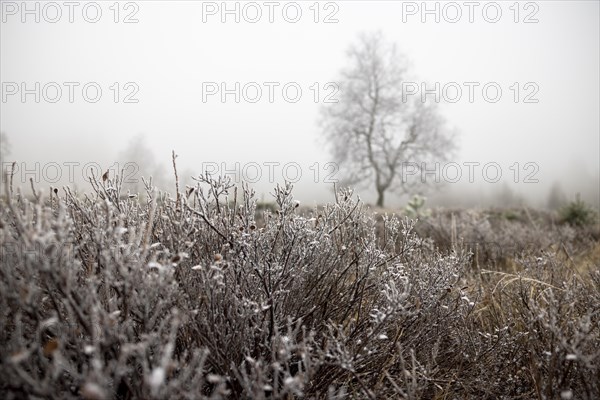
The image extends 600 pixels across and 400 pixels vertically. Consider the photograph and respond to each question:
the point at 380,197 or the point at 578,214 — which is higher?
the point at 380,197

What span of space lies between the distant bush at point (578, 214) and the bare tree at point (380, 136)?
14.6 m

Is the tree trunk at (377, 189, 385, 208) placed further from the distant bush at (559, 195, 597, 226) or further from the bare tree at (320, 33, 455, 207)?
the distant bush at (559, 195, 597, 226)

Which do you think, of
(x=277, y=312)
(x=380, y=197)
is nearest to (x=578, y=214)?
(x=277, y=312)

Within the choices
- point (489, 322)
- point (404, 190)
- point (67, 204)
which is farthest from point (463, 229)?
point (404, 190)

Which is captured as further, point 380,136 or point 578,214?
point 380,136

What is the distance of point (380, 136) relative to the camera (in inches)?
973

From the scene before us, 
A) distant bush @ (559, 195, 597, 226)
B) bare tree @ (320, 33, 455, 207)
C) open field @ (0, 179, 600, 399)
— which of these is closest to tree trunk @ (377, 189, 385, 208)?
bare tree @ (320, 33, 455, 207)

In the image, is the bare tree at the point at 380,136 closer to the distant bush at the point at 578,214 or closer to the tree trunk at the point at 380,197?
the tree trunk at the point at 380,197

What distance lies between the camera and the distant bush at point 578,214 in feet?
29.2

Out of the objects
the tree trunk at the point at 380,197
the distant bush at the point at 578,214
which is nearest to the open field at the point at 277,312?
the distant bush at the point at 578,214

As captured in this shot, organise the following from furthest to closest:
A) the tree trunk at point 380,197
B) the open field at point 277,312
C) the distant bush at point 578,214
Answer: the tree trunk at point 380,197 < the distant bush at point 578,214 < the open field at point 277,312

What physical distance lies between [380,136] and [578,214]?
53.8 ft

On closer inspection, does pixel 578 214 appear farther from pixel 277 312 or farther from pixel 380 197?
pixel 380 197

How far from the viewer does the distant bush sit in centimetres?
→ 891
